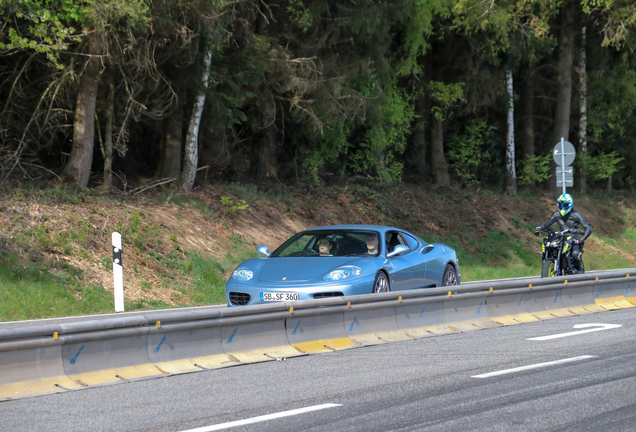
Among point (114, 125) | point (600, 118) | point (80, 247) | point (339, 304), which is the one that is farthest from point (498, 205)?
point (339, 304)

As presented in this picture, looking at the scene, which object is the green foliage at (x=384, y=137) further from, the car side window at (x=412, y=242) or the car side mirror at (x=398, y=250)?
the car side mirror at (x=398, y=250)

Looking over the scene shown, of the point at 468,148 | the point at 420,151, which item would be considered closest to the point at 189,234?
the point at 420,151

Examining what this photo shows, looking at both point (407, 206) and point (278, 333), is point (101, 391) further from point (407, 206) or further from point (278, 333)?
point (407, 206)

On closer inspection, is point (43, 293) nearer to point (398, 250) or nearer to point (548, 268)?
point (398, 250)

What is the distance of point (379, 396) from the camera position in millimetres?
6516

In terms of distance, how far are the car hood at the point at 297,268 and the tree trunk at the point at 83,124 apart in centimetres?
958

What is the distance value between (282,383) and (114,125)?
1545cm

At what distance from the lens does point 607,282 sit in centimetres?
1428

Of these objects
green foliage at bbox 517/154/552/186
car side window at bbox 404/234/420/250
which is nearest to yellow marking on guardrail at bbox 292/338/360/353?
car side window at bbox 404/234/420/250

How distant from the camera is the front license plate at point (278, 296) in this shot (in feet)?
33.5

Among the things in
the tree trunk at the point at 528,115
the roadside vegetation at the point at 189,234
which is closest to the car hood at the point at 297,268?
the roadside vegetation at the point at 189,234

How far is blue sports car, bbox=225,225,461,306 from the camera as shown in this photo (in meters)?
10.4

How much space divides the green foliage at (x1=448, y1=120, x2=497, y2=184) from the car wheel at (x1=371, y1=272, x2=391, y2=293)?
2845 centimetres

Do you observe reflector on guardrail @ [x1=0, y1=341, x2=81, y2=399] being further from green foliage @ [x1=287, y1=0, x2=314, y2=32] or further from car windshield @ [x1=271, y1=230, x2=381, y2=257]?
green foliage @ [x1=287, y1=0, x2=314, y2=32]
